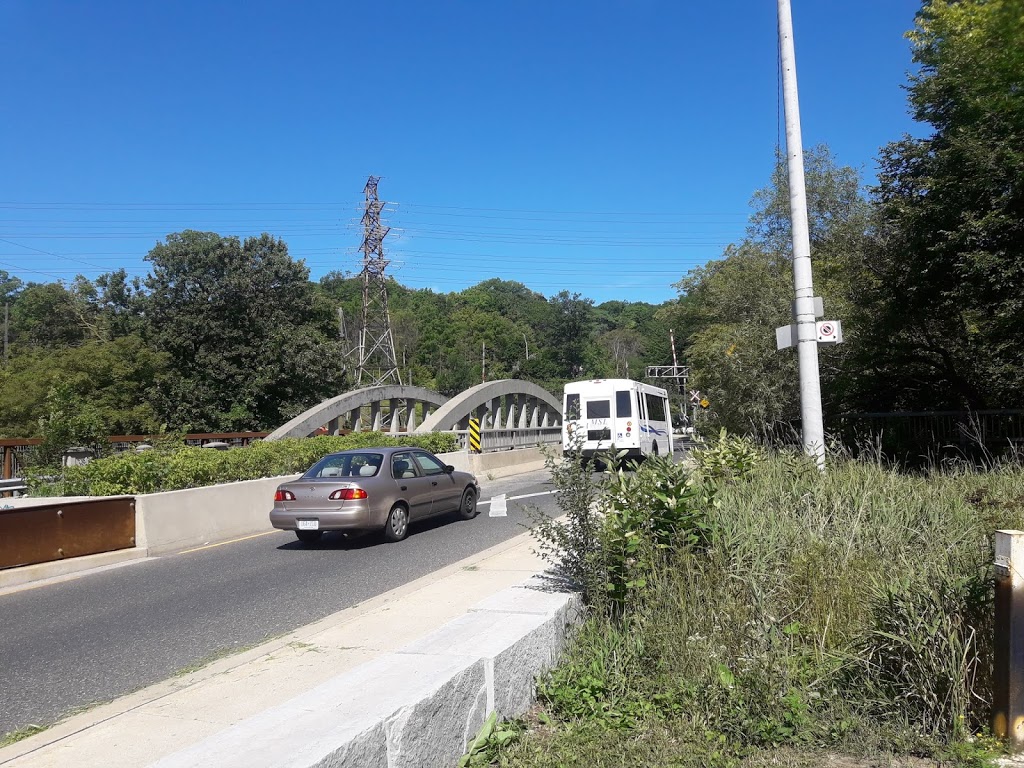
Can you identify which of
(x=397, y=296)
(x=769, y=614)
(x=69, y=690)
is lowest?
(x=69, y=690)

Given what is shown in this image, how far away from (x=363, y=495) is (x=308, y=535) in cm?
139

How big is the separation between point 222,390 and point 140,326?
5.71 metres

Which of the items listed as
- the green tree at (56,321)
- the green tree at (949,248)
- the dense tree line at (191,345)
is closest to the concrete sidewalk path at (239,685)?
the green tree at (949,248)

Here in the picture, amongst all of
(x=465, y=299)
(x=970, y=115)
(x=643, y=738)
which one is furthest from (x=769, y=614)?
(x=465, y=299)

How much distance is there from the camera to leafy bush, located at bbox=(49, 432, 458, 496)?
12484 millimetres

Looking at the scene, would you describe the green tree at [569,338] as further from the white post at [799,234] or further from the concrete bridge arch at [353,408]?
the white post at [799,234]

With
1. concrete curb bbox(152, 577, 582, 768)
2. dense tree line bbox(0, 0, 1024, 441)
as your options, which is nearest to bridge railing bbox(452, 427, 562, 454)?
dense tree line bbox(0, 0, 1024, 441)

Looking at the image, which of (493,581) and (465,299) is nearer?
(493,581)

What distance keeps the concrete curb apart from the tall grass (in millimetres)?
278

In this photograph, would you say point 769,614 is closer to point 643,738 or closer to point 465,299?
point 643,738

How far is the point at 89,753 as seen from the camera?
4223mm

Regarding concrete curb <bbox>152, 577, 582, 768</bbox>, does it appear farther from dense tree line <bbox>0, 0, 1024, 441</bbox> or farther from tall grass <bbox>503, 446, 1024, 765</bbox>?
dense tree line <bbox>0, 0, 1024, 441</bbox>

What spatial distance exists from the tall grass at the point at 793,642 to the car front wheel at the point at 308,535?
767 centimetres

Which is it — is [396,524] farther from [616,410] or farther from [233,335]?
[233,335]
